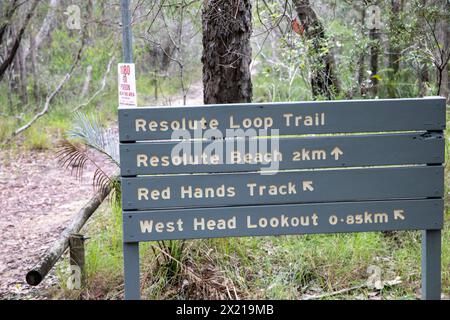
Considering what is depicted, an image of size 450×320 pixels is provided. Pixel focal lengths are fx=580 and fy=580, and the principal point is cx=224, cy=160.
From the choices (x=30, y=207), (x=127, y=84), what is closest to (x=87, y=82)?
(x=30, y=207)

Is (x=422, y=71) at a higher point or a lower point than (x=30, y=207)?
higher

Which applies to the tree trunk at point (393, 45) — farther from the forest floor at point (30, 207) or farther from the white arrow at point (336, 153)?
the forest floor at point (30, 207)

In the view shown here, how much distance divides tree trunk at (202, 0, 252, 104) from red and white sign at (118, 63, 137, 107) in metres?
1.76

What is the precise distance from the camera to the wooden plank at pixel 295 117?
3783 millimetres

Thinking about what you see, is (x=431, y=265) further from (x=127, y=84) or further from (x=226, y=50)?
(x=127, y=84)

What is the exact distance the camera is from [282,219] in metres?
3.86

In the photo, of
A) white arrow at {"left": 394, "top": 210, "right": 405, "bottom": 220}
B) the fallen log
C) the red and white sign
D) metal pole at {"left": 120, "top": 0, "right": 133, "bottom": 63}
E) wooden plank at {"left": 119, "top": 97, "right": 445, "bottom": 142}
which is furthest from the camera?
the red and white sign

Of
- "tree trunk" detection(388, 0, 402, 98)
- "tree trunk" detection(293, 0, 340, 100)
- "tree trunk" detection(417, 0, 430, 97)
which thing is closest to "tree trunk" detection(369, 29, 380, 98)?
"tree trunk" detection(388, 0, 402, 98)

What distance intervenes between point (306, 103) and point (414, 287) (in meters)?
1.94

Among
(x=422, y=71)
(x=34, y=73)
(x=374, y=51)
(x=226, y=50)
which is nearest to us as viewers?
(x=226, y=50)

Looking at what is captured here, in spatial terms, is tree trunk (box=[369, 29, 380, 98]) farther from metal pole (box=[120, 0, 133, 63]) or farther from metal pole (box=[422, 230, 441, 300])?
metal pole (box=[422, 230, 441, 300])

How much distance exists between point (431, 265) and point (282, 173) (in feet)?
3.97

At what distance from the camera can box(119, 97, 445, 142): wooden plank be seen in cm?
378

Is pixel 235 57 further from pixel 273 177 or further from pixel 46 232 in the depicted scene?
pixel 46 232
